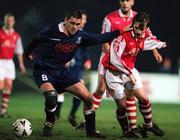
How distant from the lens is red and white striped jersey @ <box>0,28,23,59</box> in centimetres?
1361

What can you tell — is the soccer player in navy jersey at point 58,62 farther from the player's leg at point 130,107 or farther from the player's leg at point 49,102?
the player's leg at point 130,107

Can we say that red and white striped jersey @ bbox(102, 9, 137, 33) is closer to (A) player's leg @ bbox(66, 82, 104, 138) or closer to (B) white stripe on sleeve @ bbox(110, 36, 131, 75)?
(B) white stripe on sleeve @ bbox(110, 36, 131, 75)

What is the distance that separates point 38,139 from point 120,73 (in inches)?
65.4

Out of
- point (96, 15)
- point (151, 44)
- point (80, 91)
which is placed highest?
point (96, 15)

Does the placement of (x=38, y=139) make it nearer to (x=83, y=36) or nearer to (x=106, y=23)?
(x=83, y=36)

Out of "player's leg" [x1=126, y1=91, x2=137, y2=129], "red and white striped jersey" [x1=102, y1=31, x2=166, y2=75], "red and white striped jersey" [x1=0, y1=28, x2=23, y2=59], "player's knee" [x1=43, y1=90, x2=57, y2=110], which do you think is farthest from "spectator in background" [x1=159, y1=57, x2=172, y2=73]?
"player's knee" [x1=43, y1=90, x2=57, y2=110]

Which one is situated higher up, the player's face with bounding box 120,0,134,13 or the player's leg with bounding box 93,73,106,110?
the player's face with bounding box 120,0,134,13

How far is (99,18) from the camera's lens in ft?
71.8

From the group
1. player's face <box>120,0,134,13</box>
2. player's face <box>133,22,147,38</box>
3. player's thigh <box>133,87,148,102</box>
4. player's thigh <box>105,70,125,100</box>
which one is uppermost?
player's face <box>120,0,134,13</box>

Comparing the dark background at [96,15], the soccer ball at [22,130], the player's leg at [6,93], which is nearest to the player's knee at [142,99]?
the soccer ball at [22,130]

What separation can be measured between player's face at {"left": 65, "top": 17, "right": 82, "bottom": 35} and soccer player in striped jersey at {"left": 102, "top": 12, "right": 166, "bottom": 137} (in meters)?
0.68

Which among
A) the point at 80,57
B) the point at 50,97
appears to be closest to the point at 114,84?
the point at 50,97

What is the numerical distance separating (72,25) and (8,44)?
5.31m

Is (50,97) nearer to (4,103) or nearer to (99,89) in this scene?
(99,89)
